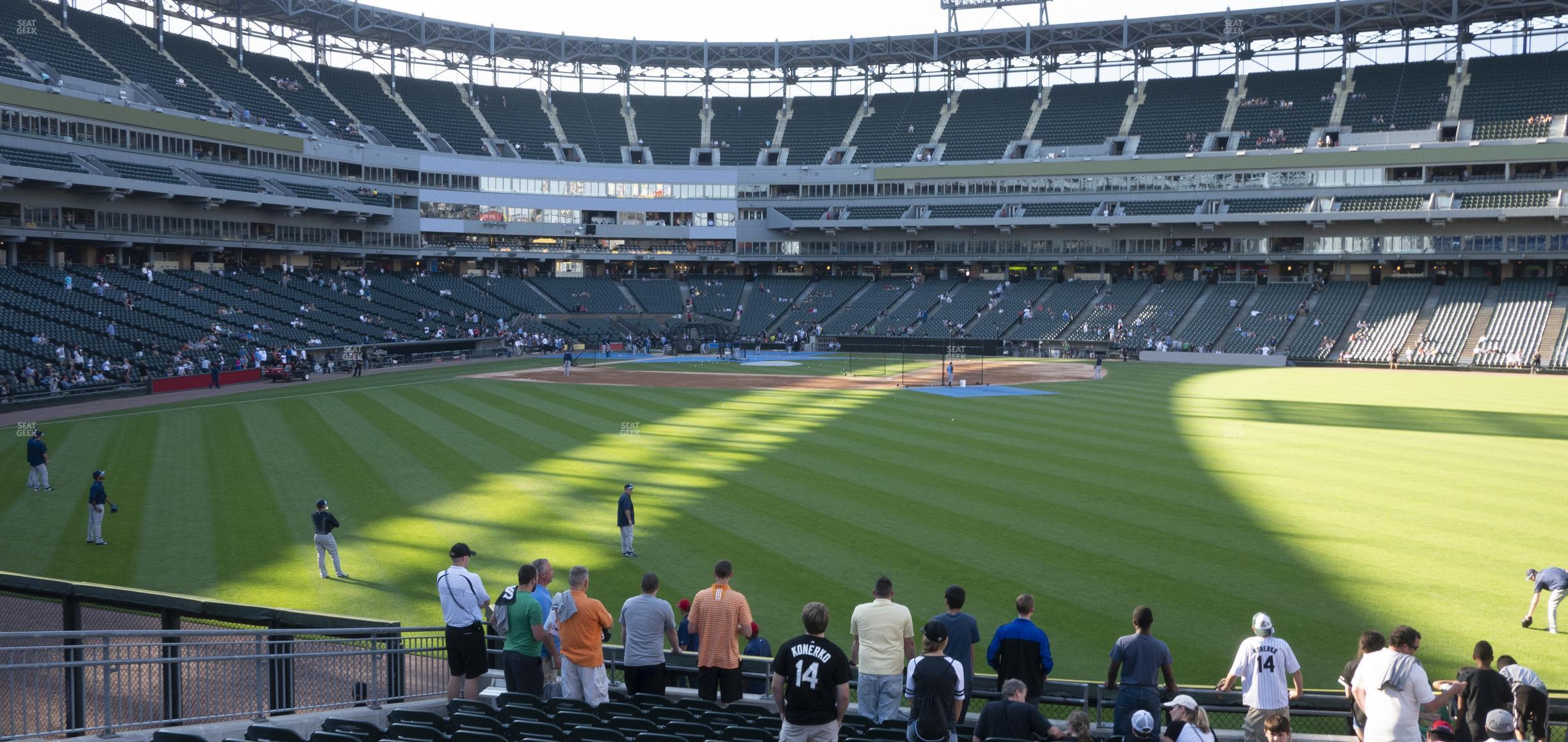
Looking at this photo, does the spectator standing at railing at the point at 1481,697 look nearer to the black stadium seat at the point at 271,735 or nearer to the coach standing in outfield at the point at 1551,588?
the coach standing in outfield at the point at 1551,588

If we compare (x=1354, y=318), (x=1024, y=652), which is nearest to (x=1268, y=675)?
(x=1024, y=652)

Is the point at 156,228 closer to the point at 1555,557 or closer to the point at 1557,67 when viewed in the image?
the point at 1555,557

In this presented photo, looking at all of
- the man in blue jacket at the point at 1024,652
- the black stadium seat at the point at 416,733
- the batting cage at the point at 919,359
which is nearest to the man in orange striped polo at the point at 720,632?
the man in blue jacket at the point at 1024,652

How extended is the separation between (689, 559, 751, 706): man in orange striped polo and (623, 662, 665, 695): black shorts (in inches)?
18.7

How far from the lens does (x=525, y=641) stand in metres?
11.4

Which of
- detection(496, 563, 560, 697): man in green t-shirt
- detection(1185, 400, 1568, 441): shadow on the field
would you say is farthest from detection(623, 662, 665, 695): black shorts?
detection(1185, 400, 1568, 441): shadow on the field

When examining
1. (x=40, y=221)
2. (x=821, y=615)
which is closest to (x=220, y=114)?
(x=40, y=221)

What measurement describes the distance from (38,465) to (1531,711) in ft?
97.8

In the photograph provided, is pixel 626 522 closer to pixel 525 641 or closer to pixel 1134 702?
pixel 525 641

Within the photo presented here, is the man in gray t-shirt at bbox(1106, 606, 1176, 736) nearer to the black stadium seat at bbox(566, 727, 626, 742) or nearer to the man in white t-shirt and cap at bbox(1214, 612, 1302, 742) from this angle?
the man in white t-shirt and cap at bbox(1214, 612, 1302, 742)

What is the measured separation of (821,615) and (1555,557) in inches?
687

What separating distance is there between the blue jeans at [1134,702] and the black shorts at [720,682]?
377cm

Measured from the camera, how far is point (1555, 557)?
1936 centimetres

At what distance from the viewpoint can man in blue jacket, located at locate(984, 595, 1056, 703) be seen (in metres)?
10.1
